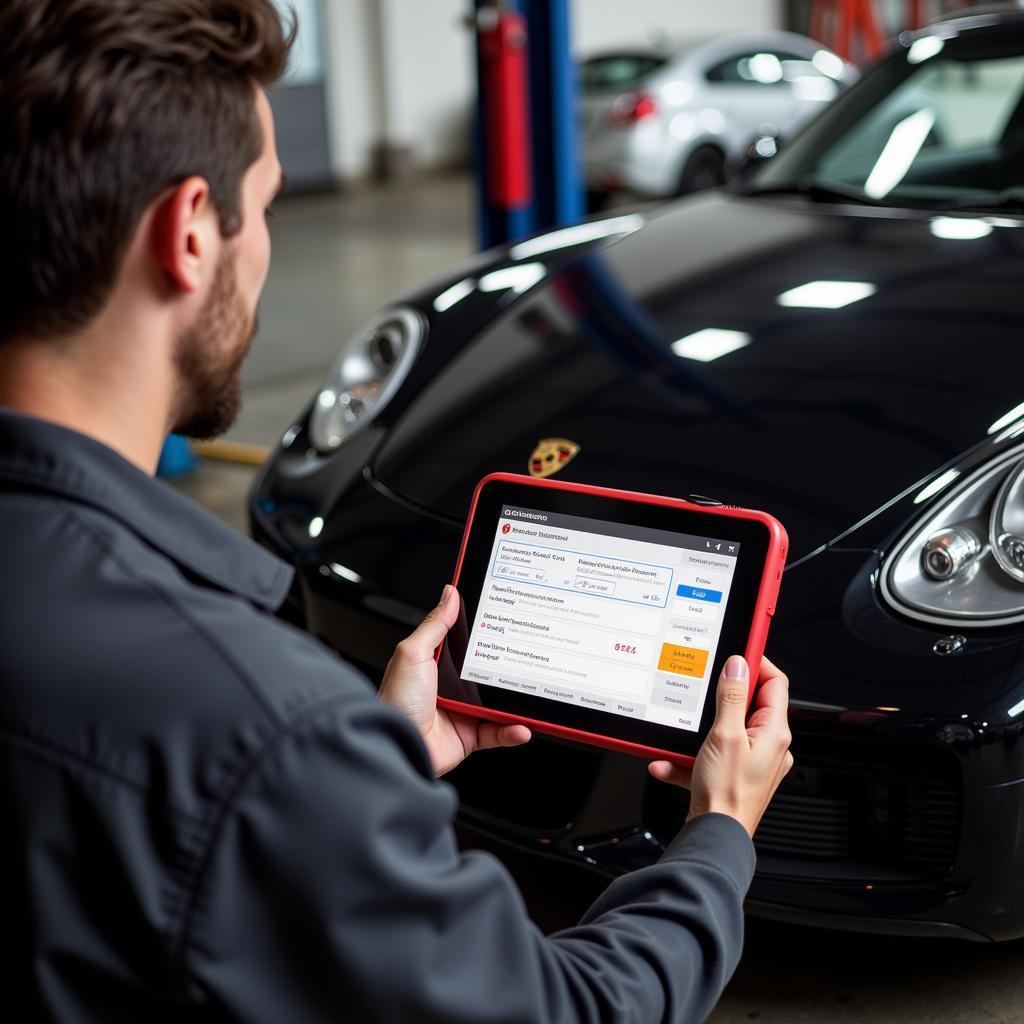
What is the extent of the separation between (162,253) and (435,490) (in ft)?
4.15

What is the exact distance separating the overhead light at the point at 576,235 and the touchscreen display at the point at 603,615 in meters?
1.38

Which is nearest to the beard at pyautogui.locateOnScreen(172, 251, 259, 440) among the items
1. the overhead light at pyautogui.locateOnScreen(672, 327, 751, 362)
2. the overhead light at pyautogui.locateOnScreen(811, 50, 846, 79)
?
the overhead light at pyautogui.locateOnScreen(672, 327, 751, 362)

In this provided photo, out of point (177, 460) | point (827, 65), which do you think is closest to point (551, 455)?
point (177, 460)

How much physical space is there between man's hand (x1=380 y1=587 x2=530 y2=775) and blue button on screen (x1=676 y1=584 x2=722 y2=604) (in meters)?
0.22

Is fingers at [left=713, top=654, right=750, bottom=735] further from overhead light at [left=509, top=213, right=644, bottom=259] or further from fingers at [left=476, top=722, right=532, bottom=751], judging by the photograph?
overhead light at [left=509, top=213, right=644, bottom=259]

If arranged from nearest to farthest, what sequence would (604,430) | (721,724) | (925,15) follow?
(721,724)
(604,430)
(925,15)

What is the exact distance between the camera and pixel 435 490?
2154 mm

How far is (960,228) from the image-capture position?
8.28 ft

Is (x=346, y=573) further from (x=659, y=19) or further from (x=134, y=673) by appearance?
(x=659, y=19)

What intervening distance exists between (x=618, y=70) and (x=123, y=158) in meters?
9.11

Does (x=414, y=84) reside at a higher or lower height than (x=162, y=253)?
lower

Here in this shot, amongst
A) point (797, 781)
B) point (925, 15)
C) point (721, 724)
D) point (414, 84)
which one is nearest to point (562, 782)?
point (797, 781)

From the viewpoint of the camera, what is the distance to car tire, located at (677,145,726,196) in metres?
8.97

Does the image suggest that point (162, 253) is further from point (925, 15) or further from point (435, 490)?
point (925, 15)
